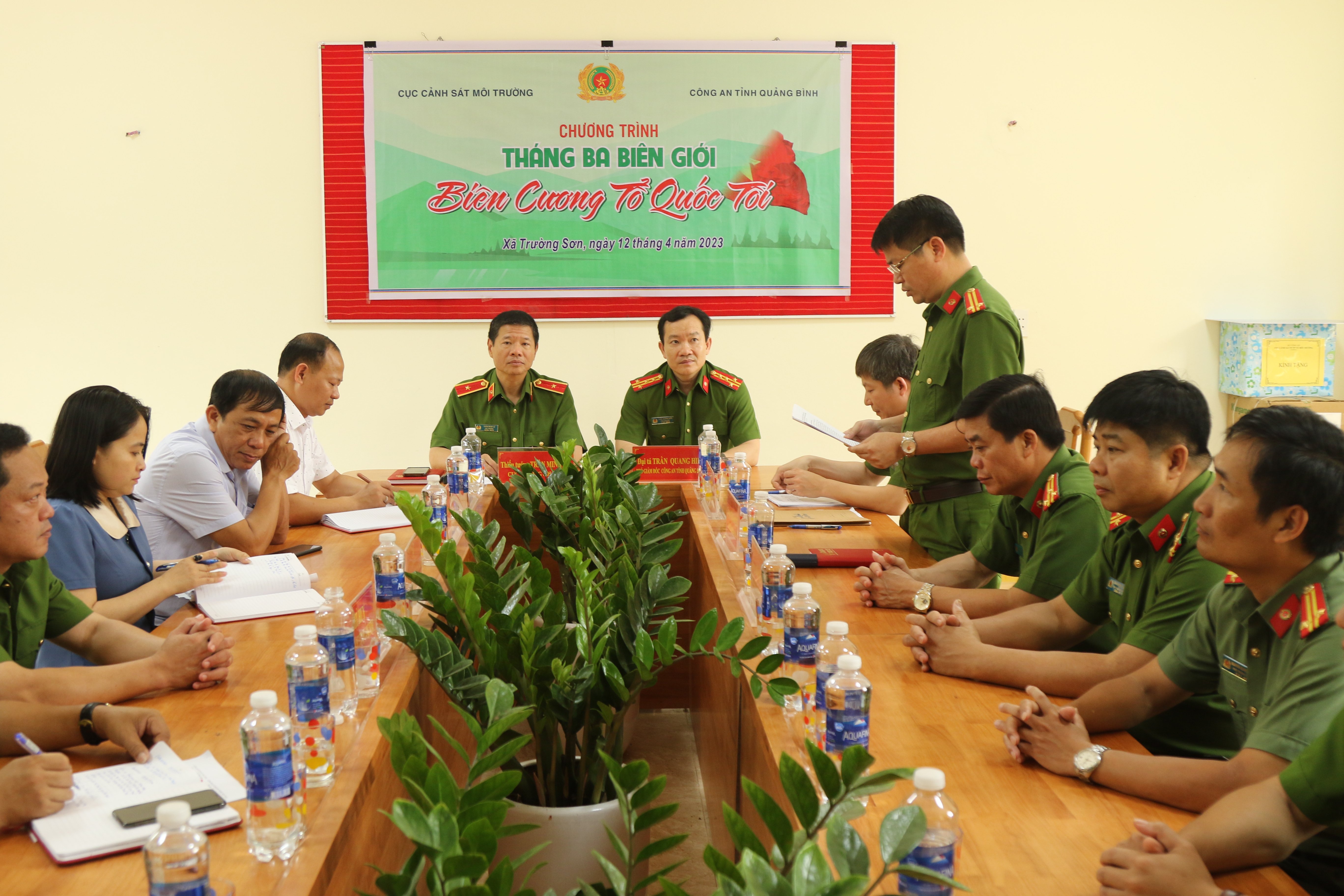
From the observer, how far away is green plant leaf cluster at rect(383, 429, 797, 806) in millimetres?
1646

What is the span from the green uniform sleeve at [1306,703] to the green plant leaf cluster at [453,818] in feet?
3.11

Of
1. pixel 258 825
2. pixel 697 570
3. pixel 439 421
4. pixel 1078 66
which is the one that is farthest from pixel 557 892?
pixel 1078 66

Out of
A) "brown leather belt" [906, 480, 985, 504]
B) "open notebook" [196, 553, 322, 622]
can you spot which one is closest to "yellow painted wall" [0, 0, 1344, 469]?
"brown leather belt" [906, 480, 985, 504]

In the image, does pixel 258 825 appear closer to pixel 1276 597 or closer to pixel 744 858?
pixel 744 858

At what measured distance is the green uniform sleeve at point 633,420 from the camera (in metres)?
4.38

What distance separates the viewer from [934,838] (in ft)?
3.51

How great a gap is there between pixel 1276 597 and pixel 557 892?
1.17 metres

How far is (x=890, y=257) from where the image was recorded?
2943mm

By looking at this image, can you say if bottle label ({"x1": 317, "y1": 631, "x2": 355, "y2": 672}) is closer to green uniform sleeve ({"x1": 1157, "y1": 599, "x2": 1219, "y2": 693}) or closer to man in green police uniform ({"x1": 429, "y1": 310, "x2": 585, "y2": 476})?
green uniform sleeve ({"x1": 1157, "y1": 599, "x2": 1219, "y2": 693})

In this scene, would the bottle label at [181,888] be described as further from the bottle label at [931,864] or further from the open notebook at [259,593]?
the open notebook at [259,593]

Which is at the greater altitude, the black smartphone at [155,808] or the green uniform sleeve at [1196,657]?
the green uniform sleeve at [1196,657]

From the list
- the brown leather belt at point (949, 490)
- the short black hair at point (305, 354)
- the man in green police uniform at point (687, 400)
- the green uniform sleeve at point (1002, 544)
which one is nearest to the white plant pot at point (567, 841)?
the green uniform sleeve at point (1002, 544)

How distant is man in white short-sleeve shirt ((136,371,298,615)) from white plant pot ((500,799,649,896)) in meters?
1.46

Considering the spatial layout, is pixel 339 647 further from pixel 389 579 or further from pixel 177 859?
pixel 177 859
